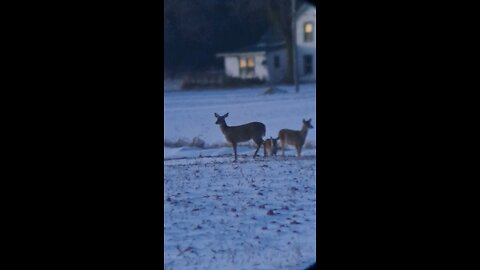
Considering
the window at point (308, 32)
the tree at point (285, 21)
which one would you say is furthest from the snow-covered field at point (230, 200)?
the window at point (308, 32)

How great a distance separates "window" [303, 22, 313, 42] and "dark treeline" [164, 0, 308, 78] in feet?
9.88

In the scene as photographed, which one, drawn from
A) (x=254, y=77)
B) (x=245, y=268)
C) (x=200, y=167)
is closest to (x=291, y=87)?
(x=254, y=77)

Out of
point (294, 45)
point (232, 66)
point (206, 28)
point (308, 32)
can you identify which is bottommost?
point (232, 66)

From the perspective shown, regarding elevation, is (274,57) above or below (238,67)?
above

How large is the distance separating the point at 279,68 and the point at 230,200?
5985mm

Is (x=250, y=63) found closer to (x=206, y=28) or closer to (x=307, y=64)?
(x=206, y=28)

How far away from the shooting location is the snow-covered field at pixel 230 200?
2600mm

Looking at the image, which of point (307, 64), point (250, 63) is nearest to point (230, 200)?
point (250, 63)

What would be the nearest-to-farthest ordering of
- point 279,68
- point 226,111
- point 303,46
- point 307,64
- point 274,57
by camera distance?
point 226,111, point 274,57, point 279,68, point 307,64, point 303,46

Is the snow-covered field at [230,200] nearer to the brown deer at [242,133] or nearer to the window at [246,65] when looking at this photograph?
the brown deer at [242,133]

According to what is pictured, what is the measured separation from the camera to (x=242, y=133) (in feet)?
15.9

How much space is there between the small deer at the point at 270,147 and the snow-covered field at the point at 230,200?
0.08m
